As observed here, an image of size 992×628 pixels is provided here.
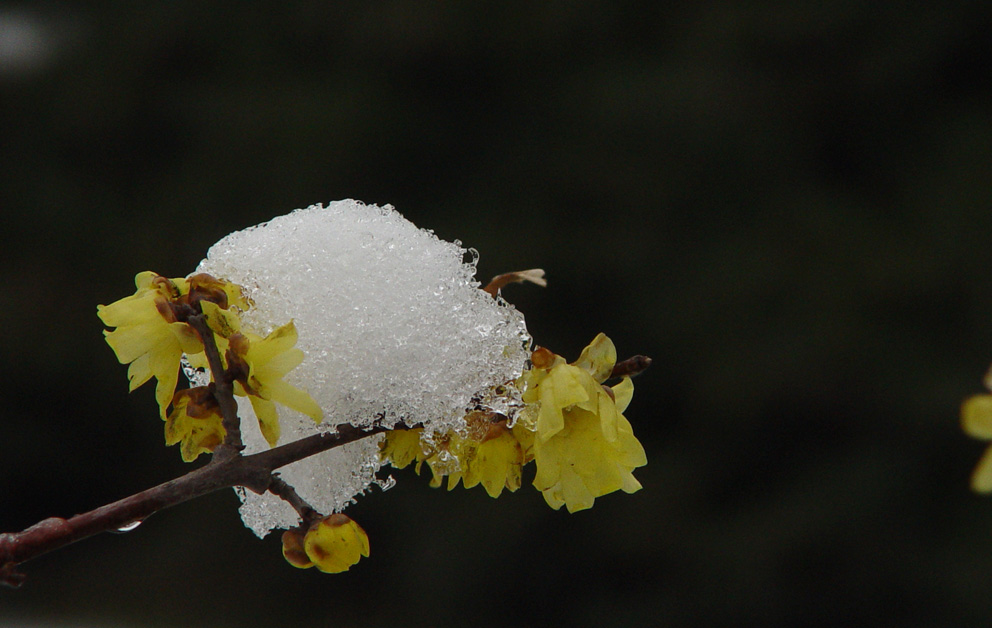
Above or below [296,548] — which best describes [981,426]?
above

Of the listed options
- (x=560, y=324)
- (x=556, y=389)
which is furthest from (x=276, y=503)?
(x=560, y=324)

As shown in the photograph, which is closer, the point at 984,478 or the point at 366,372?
the point at 984,478

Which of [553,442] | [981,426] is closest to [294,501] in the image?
[553,442]

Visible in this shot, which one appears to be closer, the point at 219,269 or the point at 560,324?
the point at 219,269

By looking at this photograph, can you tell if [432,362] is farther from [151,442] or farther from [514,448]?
[151,442]

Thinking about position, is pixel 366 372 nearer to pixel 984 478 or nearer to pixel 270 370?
pixel 270 370

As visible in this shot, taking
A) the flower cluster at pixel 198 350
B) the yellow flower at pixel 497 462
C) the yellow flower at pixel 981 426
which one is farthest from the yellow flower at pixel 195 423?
the yellow flower at pixel 981 426

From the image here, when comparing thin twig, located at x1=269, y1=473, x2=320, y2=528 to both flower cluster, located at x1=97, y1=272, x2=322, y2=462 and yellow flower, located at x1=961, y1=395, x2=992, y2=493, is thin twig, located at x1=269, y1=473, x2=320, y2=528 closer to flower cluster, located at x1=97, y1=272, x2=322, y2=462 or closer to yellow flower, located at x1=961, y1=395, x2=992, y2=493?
flower cluster, located at x1=97, y1=272, x2=322, y2=462
